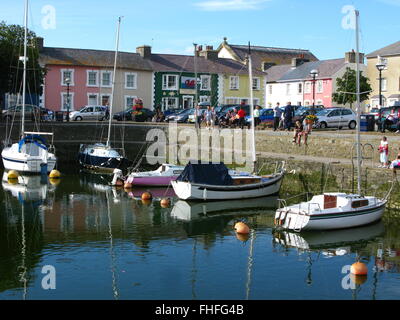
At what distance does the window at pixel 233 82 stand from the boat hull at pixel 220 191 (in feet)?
120

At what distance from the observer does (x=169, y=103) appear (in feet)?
205

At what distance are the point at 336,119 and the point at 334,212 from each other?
60.7ft

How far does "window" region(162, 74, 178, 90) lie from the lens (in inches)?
2414

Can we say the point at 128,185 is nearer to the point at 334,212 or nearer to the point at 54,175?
the point at 54,175

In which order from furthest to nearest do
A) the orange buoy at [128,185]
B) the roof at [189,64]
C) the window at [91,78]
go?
1. the roof at [189,64]
2. the window at [91,78]
3. the orange buoy at [128,185]

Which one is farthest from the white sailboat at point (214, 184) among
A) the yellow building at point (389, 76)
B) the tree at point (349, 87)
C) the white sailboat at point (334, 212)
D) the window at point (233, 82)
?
the window at point (233, 82)

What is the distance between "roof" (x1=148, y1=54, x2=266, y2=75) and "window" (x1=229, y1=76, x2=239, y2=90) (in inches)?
24.7

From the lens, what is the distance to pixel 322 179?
91.6 feet

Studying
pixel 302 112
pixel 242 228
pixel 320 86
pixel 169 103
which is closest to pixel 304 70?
pixel 320 86

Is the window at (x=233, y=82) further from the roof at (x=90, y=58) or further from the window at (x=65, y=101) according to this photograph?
the window at (x=65, y=101)

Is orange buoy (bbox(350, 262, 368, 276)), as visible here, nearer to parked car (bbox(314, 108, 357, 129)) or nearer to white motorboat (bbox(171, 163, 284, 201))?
white motorboat (bbox(171, 163, 284, 201))

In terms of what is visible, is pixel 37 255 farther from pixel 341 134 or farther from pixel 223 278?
pixel 341 134

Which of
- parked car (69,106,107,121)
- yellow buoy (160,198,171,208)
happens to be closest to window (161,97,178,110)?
parked car (69,106,107,121)

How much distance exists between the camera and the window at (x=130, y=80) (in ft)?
195
